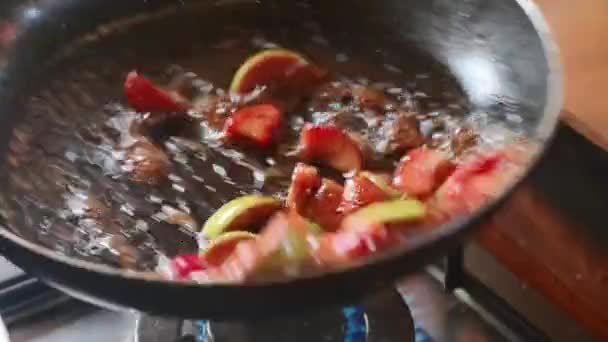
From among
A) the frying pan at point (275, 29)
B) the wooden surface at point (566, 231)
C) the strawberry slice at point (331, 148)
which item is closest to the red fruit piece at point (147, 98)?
the frying pan at point (275, 29)

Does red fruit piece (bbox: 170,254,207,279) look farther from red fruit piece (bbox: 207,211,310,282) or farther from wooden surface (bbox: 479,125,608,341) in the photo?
wooden surface (bbox: 479,125,608,341)

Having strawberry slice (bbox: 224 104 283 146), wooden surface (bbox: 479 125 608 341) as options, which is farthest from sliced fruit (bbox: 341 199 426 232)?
wooden surface (bbox: 479 125 608 341)

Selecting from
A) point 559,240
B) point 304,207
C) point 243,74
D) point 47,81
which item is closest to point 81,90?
point 47,81

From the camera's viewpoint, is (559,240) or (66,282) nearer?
(66,282)

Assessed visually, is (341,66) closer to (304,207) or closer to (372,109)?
(372,109)

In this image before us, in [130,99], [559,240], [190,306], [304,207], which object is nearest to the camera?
[190,306]

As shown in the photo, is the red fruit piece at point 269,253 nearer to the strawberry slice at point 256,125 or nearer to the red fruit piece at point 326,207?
the red fruit piece at point 326,207
